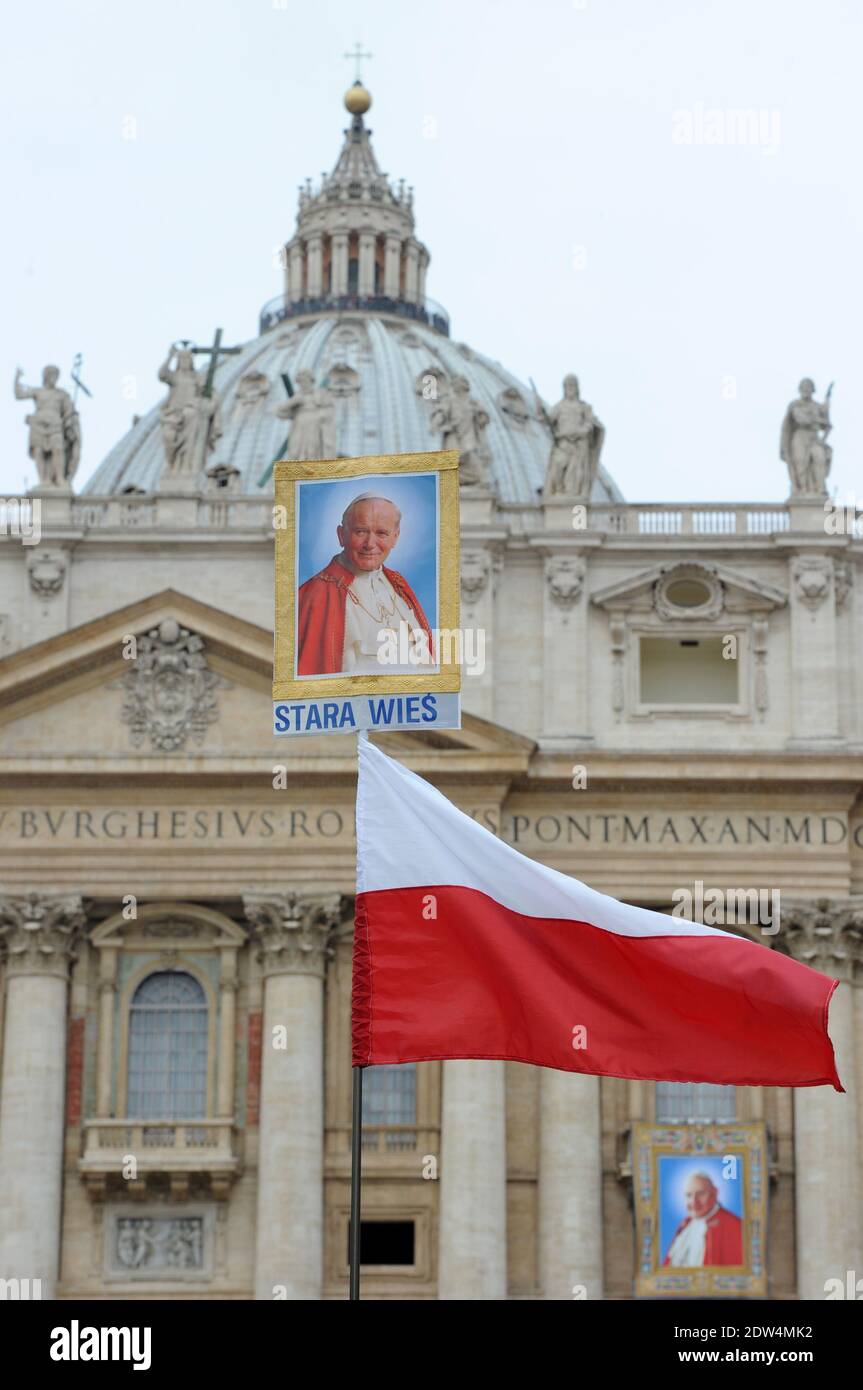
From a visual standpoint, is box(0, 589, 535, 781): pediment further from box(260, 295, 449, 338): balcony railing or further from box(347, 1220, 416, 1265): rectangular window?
box(260, 295, 449, 338): balcony railing

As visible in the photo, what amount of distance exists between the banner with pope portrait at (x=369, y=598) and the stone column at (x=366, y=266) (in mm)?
78579

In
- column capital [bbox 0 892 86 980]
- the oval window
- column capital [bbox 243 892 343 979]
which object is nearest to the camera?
column capital [bbox 243 892 343 979]

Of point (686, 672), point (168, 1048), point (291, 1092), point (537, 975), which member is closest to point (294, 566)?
point (537, 975)

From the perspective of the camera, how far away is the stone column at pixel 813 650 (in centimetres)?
4797

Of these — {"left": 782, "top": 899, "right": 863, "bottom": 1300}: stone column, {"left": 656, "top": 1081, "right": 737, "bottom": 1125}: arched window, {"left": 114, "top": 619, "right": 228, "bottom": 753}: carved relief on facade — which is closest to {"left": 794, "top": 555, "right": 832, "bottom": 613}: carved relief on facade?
{"left": 782, "top": 899, "right": 863, "bottom": 1300}: stone column

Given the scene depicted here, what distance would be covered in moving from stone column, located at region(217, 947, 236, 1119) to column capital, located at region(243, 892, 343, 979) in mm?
946

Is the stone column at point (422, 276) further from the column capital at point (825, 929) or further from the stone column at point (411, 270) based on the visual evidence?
the column capital at point (825, 929)

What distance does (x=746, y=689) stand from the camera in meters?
48.4

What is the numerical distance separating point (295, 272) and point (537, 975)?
3259 inches

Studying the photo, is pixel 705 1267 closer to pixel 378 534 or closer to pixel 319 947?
pixel 319 947

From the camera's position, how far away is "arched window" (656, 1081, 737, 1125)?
4700cm
